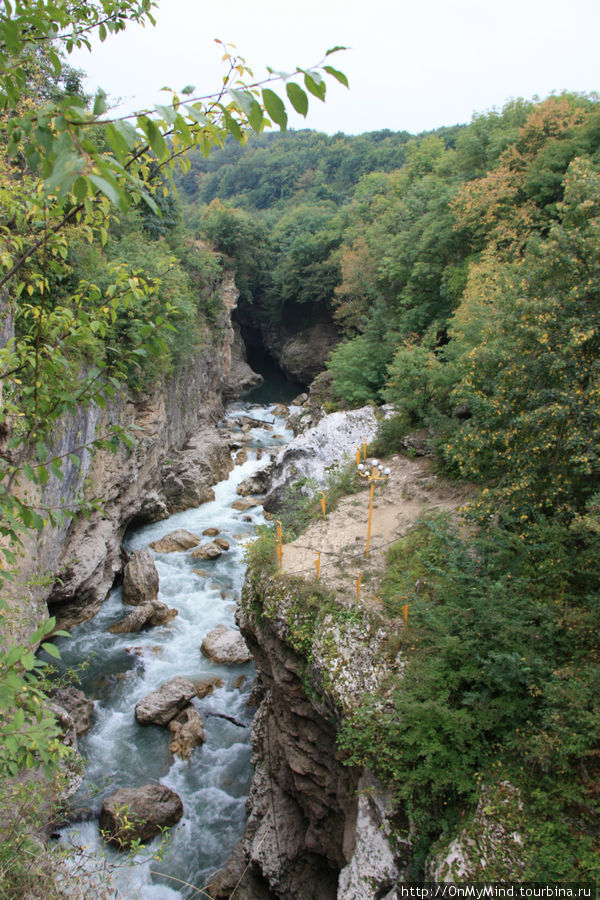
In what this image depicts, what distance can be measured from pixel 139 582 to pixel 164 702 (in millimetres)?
3824

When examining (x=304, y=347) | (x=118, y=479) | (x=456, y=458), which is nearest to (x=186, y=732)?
(x=118, y=479)

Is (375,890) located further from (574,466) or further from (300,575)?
(574,466)

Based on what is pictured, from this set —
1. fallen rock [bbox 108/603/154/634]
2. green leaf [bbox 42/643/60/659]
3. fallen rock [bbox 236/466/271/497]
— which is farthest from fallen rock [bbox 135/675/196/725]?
fallen rock [bbox 236/466/271/497]

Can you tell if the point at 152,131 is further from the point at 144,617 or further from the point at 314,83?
the point at 144,617

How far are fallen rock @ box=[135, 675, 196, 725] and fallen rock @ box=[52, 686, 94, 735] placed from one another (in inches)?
37.3

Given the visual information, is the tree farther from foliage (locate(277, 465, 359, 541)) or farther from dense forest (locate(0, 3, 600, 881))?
foliage (locate(277, 465, 359, 541))

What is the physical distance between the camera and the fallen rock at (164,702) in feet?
32.2

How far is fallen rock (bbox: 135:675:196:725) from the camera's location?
9.80m

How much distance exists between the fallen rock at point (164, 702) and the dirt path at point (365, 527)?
410 cm

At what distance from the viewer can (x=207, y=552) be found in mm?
15312

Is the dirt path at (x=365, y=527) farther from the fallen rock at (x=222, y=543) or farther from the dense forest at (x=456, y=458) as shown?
the fallen rock at (x=222, y=543)

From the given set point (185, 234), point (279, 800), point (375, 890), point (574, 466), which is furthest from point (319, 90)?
point (185, 234)

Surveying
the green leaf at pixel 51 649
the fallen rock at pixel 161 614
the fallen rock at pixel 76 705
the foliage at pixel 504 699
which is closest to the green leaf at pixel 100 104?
the green leaf at pixel 51 649

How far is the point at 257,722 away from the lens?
29.1ft
